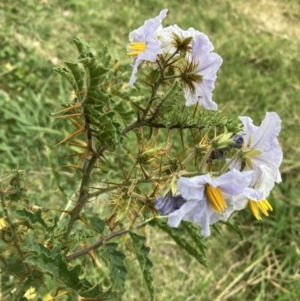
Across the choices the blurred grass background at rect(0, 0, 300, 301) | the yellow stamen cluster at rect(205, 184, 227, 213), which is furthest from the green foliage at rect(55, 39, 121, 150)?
the blurred grass background at rect(0, 0, 300, 301)

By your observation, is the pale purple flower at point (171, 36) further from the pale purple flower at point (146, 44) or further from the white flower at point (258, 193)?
the white flower at point (258, 193)

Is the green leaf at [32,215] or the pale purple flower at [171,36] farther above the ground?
the pale purple flower at [171,36]

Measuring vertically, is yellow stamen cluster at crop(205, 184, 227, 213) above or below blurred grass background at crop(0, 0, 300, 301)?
above

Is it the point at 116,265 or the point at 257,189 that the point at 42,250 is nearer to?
the point at 116,265

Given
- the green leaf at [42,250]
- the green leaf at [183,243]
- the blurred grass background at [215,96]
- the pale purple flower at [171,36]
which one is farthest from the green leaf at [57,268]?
the blurred grass background at [215,96]

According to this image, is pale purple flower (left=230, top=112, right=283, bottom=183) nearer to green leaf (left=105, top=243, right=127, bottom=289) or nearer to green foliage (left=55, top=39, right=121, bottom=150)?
green foliage (left=55, top=39, right=121, bottom=150)

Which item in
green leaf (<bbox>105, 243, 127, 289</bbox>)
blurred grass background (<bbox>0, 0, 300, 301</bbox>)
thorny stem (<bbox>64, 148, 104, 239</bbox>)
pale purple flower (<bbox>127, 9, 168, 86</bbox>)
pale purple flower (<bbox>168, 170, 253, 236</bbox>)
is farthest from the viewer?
blurred grass background (<bbox>0, 0, 300, 301</bbox>)

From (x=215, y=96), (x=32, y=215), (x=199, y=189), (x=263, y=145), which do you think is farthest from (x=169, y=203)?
(x=215, y=96)
